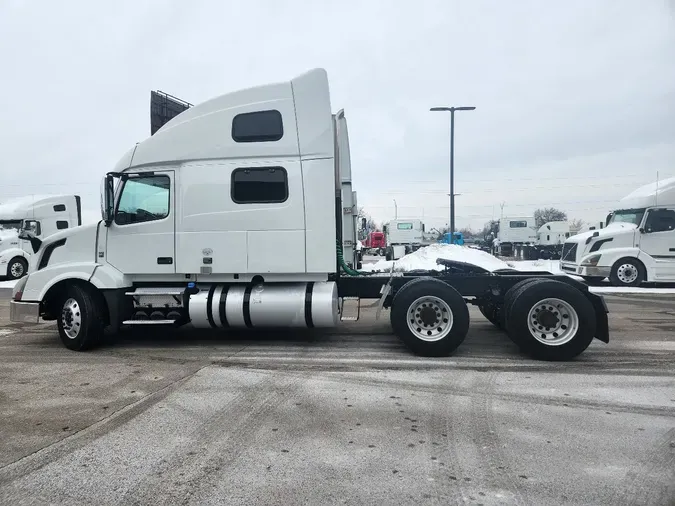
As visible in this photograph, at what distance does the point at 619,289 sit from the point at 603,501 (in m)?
14.7

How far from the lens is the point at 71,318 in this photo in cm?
716

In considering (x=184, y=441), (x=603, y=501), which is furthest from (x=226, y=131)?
(x=603, y=501)

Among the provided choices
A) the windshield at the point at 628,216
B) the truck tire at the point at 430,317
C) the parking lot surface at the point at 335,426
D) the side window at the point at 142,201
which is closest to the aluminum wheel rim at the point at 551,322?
the parking lot surface at the point at 335,426

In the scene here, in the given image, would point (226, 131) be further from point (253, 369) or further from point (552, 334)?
point (552, 334)

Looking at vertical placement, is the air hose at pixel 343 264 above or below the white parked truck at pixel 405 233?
below

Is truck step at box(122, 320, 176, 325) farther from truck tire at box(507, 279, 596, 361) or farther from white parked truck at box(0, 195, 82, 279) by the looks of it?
white parked truck at box(0, 195, 82, 279)

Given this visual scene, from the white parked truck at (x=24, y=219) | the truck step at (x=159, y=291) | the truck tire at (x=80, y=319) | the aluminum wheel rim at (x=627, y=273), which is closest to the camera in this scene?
the truck tire at (x=80, y=319)

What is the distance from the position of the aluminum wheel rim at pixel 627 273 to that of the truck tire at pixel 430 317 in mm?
12200

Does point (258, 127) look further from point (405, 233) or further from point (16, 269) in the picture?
Result: point (405, 233)

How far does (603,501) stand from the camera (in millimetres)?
3014

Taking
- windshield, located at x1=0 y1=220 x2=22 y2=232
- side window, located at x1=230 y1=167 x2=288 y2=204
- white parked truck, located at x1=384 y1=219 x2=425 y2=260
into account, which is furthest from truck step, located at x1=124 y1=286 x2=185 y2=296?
white parked truck, located at x1=384 y1=219 x2=425 y2=260

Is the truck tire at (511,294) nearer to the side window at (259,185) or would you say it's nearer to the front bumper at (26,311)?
the side window at (259,185)

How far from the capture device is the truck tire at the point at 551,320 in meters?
6.24

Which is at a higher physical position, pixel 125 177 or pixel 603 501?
pixel 125 177
